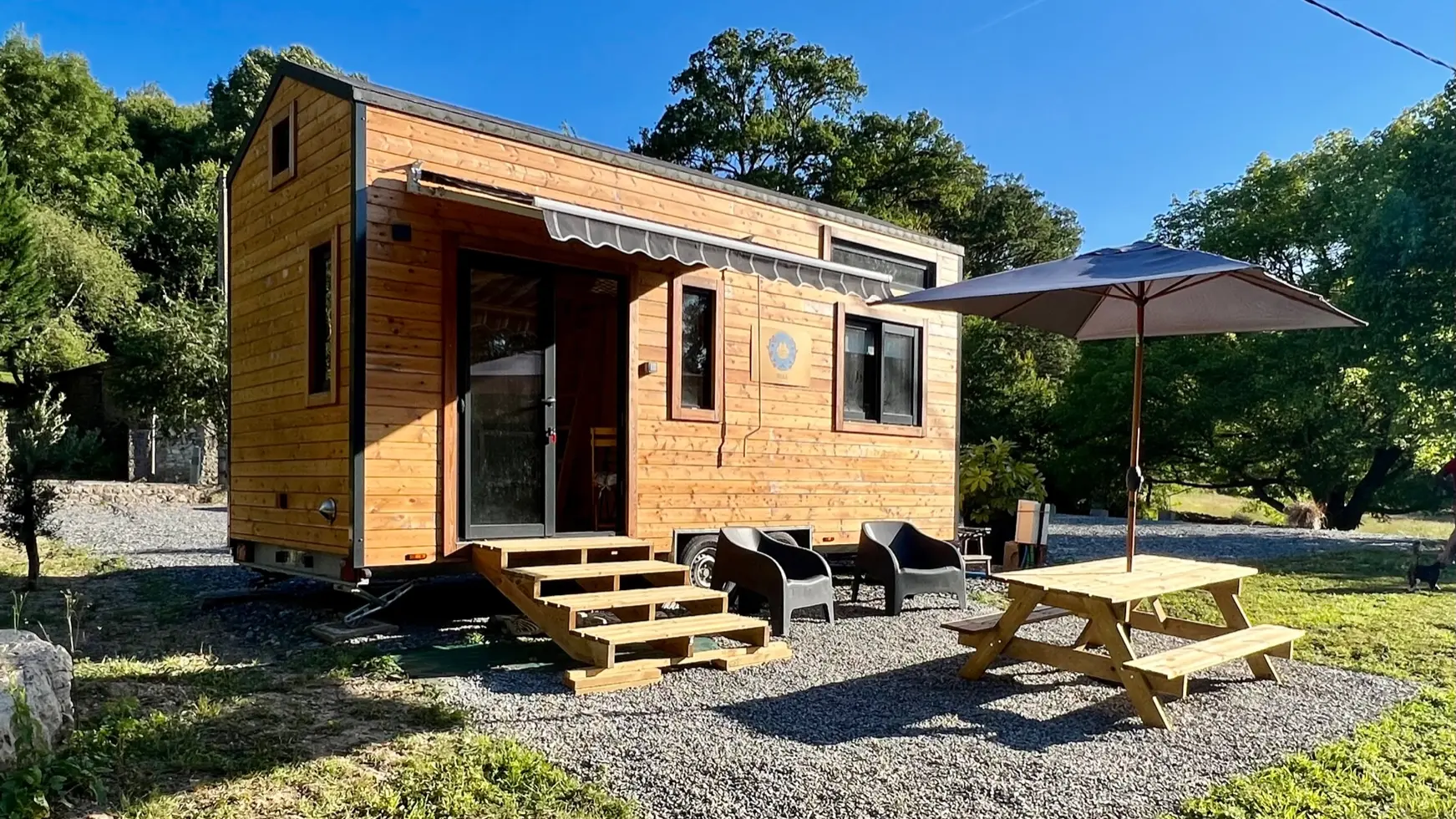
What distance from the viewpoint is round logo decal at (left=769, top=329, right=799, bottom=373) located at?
7.44m

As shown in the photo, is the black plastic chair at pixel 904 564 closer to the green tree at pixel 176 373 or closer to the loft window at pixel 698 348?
the loft window at pixel 698 348

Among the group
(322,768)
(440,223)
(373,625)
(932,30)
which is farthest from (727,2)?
(322,768)

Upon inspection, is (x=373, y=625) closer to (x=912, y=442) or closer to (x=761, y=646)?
(x=761, y=646)

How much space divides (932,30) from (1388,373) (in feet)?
28.7

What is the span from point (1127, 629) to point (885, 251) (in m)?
4.09

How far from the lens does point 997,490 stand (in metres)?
11.0

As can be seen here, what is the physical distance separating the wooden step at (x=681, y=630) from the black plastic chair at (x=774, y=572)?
48 centimetres

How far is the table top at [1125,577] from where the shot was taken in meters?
4.18

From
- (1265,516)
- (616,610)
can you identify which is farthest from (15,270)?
(1265,516)

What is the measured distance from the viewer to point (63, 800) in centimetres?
275

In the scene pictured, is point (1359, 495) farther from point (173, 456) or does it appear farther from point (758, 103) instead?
point (173, 456)

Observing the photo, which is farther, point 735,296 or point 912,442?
point 912,442

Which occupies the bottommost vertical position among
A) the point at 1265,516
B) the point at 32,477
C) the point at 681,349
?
the point at 1265,516

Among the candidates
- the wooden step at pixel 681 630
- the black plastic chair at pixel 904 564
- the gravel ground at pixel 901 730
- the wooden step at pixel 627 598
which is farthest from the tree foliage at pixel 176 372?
the wooden step at pixel 681 630
